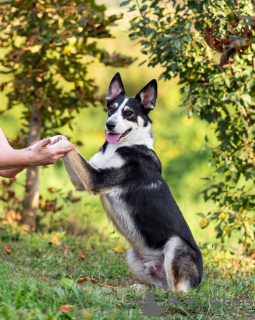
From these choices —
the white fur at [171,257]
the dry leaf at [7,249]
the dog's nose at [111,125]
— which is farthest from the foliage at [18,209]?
the white fur at [171,257]

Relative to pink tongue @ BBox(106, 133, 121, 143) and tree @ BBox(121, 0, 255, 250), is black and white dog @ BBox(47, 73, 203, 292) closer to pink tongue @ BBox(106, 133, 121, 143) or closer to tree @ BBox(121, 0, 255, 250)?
pink tongue @ BBox(106, 133, 121, 143)

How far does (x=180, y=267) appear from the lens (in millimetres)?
3521

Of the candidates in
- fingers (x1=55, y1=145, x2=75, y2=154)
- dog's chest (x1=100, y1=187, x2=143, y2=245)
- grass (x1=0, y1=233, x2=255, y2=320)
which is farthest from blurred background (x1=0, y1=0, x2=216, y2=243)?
fingers (x1=55, y1=145, x2=75, y2=154)

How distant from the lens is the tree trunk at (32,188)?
530cm

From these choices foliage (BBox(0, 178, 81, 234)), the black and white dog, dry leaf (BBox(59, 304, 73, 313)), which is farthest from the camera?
foliage (BBox(0, 178, 81, 234))

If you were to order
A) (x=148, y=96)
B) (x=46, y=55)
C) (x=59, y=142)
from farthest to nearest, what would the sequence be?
(x=46, y=55)
(x=148, y=96)
(x=59, y=142)

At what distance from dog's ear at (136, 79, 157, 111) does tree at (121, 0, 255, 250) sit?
282mm

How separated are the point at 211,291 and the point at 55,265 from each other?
1.36m

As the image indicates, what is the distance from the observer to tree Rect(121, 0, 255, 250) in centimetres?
391

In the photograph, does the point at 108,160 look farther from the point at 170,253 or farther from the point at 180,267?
the point at 180,267

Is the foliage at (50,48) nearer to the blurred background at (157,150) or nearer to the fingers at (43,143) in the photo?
the blurred background at (157,150)

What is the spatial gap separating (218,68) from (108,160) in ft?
4.93

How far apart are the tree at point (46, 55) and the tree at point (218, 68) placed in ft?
2.16

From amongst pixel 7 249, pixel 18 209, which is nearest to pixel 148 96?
pixel 7 249
